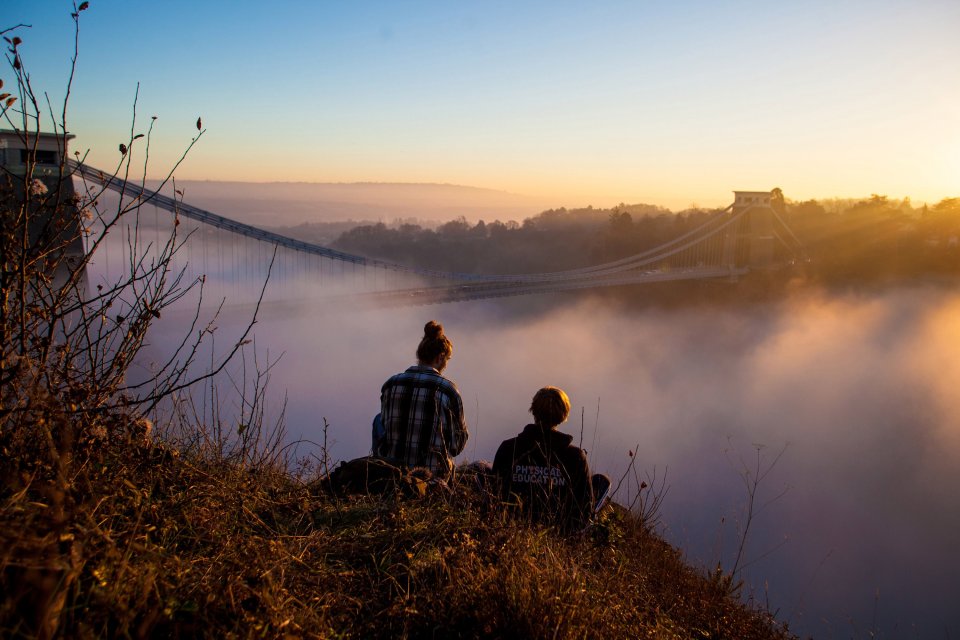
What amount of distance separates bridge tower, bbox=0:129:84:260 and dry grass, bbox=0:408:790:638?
0.74 metres

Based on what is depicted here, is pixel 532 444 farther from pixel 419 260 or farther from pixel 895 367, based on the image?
pixel 419 260

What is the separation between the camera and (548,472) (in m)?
2.94

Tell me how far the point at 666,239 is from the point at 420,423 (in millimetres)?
49079

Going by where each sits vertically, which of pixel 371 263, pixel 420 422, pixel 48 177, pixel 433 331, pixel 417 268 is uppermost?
pixel 48 177

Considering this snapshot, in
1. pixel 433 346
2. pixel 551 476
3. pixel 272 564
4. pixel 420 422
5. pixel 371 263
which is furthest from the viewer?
pixel 371 263

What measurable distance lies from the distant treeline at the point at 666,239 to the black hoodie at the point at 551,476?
42.7 meters

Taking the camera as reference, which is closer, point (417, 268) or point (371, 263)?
point (371, 263)

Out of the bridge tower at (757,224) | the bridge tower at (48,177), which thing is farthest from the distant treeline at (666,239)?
the bridge tower at (48,177)

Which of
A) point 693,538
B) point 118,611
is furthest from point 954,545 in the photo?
point 118,611

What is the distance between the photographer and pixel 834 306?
4238cm

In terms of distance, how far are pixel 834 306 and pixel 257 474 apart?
46050 mm

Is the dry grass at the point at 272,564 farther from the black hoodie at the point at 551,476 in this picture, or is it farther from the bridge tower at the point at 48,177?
the bridge tower at the point at 48,177

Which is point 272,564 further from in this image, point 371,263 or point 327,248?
point 371,263

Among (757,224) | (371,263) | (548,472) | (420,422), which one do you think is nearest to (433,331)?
(420,422)
